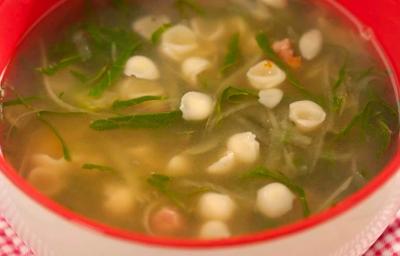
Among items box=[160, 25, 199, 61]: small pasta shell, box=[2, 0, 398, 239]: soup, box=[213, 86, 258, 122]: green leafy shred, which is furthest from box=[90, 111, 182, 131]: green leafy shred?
box=[160, 25, 199, 61]: small pasta shell

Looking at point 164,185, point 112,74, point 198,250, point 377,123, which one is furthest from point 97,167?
point 377,123

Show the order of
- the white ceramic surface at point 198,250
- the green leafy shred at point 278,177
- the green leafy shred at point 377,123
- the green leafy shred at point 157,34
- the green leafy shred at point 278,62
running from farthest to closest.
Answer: the green leafy shred at point 157,34 < the green leafy shred at point 278,62 < the green leafy shred at point 377,123 < the green leafy shred at point 278,177 < the white ceramic surface at point 198,250

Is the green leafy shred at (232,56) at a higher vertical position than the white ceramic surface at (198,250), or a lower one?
lower

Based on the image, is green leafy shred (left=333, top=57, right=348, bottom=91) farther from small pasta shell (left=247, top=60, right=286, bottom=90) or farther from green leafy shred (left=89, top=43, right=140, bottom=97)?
green leafy shred (left=89, top=43, right=140, bottom=97)

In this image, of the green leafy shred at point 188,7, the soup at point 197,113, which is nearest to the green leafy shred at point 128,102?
the soup at point 197,113

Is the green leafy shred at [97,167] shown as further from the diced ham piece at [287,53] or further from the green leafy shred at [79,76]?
the diced ham piece at [287,53]

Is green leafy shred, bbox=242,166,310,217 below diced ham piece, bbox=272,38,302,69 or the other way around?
below

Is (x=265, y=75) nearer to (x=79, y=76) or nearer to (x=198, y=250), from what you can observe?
(x=79, y=76)

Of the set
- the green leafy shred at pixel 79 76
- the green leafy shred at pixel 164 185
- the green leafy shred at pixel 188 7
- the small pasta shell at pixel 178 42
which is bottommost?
the green leafy shred at pixel 164 185
